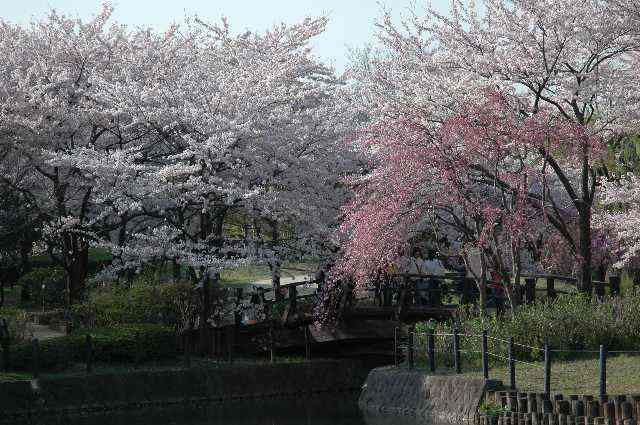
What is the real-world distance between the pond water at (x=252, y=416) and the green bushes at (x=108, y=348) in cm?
178

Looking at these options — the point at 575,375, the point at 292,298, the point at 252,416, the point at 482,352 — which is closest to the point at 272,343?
the point at 292,298

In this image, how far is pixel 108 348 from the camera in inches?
1112

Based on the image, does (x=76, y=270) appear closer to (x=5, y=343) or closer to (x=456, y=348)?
(x=5, y=343)

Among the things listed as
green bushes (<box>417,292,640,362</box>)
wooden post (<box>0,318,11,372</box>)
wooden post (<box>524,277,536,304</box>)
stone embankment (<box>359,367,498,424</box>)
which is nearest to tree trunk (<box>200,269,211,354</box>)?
stone embankment (<box>359,367,498,424</box>)

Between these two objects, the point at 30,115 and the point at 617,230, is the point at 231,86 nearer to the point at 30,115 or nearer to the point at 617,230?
the point at 30,115

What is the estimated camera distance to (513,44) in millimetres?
27016

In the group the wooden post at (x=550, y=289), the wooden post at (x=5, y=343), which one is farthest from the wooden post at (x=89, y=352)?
the wooden post at (x=550, y=289)

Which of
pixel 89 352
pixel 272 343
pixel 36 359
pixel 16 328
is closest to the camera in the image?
pixel 36 359

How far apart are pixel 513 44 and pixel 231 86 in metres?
8.26

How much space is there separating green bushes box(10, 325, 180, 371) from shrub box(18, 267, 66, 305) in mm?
8412

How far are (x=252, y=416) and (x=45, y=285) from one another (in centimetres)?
1388

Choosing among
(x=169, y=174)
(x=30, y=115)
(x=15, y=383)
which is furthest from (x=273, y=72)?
(x=15, y=383)

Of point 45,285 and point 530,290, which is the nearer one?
point 530,290

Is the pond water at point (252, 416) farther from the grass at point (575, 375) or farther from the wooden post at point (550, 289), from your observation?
the wooden post at point (550, 289)
